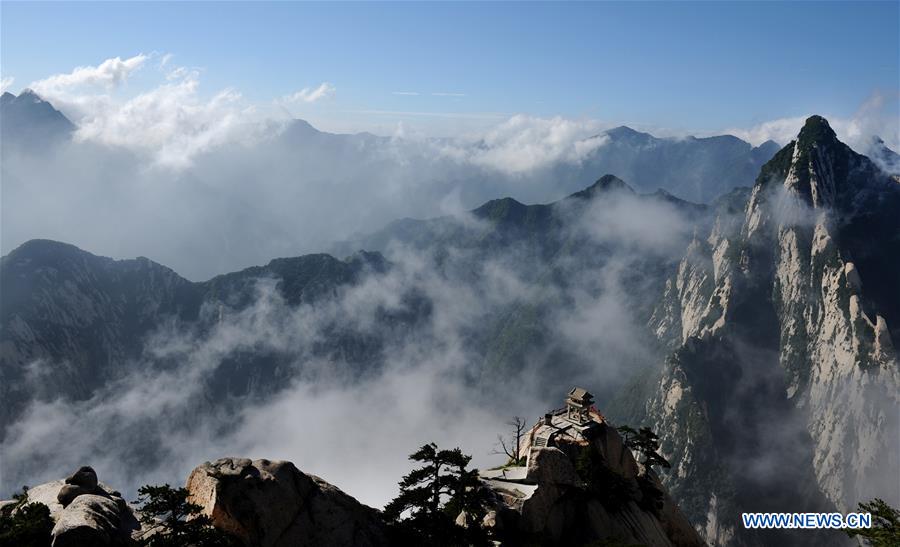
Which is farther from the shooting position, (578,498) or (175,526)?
(578,498)

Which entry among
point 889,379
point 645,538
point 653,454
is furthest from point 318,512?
point 889,379

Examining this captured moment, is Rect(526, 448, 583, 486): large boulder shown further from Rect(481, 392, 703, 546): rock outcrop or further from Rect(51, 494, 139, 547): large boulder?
Rect(51, 494, 139, 547): large boulder

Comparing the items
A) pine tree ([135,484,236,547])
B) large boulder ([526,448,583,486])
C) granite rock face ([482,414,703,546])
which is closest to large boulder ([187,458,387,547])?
pine tree ([135,484,236,547])

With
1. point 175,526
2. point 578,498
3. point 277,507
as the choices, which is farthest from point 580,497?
point 175,526

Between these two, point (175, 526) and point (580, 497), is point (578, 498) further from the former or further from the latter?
point (175, 526)

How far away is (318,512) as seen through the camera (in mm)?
45062

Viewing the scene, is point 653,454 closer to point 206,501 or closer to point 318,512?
point 318,512

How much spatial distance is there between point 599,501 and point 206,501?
44256mm

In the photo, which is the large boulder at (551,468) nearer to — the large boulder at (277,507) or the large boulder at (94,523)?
the large boulder at (277,507)

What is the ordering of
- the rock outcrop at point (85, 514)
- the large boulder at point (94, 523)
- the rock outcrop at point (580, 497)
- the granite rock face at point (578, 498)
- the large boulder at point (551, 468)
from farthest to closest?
the large boulder at point (551, 468) < the rock outcrop at point (580, 497) < the granite rock face at point (578, 498) < the rock outcrop at point (85, 514) < the large boulder at point (94, 523)

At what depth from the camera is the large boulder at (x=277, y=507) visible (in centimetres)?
4128

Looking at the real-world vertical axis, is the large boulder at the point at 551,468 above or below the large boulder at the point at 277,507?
above

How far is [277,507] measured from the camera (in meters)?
43.2

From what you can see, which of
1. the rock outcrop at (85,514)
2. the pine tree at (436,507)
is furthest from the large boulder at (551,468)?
the rock outcrop at (85,514)
